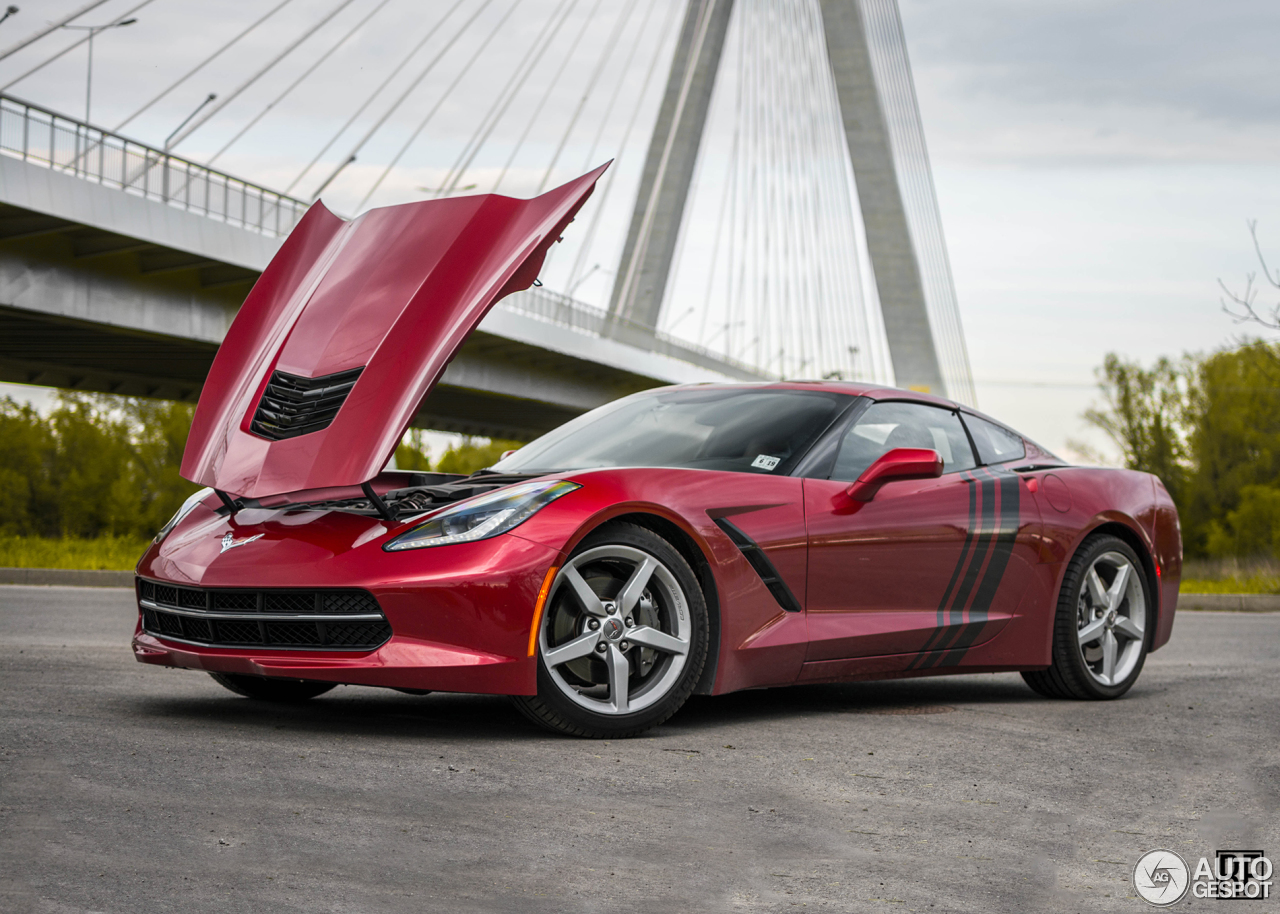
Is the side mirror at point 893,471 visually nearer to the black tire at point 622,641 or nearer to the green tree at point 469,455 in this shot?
the black tire at point 622,641

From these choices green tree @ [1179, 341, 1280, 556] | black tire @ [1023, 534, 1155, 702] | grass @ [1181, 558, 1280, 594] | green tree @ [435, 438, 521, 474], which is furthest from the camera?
green tree @ [435, 438, 521, 474]

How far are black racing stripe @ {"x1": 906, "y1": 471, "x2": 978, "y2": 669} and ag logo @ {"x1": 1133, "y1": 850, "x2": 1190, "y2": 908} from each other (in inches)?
85.6

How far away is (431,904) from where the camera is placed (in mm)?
2502

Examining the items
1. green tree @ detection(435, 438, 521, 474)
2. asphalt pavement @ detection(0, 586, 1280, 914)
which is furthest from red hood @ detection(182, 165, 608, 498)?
green tree @ detection(435, 438, 521, 474)

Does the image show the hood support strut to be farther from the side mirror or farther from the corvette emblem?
the side mirror

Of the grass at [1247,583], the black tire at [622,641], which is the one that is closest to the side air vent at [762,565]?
the black tire at [622,641]

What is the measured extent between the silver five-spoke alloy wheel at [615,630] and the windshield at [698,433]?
0.64 meters

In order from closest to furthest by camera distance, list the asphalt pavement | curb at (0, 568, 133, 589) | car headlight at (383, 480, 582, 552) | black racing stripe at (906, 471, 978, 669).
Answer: the asphalt pavement, car headlight at (383, 480, 582, 552), black racing stripe at (906, 471, 978, 669), curb at (0, 568, 133, 589)

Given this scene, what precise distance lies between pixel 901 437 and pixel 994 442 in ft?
2.10

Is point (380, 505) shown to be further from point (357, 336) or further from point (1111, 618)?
point (1111, 618)

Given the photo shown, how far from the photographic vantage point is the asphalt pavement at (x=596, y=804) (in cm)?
263

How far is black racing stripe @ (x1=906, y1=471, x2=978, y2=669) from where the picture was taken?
530 cm

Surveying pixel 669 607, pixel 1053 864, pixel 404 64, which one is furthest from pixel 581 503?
pixel 404 64

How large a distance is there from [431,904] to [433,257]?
3.01 meters
